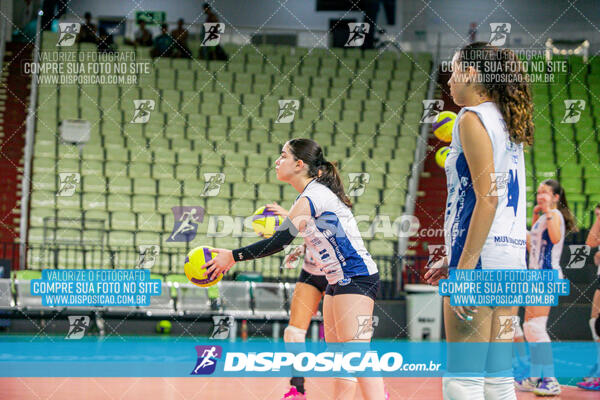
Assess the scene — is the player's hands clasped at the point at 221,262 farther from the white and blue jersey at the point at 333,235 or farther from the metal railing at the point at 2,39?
the metal railing at the point at 2,39

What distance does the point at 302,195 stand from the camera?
345cm

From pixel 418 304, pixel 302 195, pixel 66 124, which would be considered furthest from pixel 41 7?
pixel 302 195

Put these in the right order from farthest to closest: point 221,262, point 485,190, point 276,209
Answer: point 276,209 < point 221,262 < point 485,190

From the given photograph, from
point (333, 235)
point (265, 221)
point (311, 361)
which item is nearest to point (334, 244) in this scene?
point (333, 235)

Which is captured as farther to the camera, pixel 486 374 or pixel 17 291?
pixel 17 291

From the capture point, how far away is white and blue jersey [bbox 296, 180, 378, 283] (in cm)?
344

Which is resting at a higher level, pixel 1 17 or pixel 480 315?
pixel 1 17

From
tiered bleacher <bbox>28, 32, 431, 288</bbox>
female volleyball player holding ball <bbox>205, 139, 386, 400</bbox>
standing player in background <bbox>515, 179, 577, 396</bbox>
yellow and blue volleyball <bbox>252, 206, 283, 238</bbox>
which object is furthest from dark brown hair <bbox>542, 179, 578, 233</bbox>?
tiered bleacher <bbox>28, 32, 431, 288</bbox>

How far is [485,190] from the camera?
213 cm

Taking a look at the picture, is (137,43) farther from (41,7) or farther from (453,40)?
(453,40)

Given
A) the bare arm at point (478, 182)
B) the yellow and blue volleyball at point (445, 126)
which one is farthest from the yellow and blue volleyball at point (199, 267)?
the bare arm at point (478, 182)

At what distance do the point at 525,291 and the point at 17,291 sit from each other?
598 cm

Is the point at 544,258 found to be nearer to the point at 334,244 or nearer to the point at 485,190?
the point at 334,244

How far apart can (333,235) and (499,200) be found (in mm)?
1367
